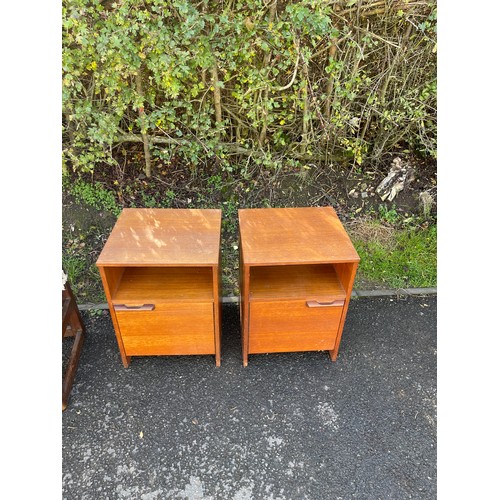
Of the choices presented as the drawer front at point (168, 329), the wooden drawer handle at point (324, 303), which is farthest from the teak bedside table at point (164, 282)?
the wooden drawer handle at point (324, 303)

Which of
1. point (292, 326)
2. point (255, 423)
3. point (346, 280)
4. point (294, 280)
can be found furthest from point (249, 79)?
point (255, 423)

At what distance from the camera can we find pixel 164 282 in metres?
2.04

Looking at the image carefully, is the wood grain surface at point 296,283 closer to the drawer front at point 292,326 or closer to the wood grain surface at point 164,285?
the drawer front at point 292,326

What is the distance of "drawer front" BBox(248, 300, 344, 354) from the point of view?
194cm

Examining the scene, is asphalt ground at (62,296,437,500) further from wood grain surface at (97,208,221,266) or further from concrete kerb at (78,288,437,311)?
wood grain surface at (97,208,221,266)

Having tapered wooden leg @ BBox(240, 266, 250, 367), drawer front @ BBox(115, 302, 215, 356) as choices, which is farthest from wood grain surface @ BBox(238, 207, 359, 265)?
drawer front @ BBox(115, 302, 215, 356)

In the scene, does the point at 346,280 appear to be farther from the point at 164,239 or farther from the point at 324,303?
the point at 164,239

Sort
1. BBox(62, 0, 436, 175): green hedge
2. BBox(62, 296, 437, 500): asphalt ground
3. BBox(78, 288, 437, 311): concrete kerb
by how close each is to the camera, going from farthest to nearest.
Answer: BBox(78, 288, 437, 311): concrete kerb
BBox(62, 0, 436, 175): green hedge
BBox(62, 296, 437, 500): asphalt ground

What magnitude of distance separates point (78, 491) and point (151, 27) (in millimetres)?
2574

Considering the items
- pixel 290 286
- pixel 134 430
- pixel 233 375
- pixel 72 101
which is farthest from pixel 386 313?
pixel 72 101

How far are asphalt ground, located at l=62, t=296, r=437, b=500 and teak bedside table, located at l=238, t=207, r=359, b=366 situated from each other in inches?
8.4

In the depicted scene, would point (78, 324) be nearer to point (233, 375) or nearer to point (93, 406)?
point (93, 406)

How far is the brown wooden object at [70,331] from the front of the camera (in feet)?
6.60

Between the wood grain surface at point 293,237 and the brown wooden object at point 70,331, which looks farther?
the brown wooden object at point 70,331
